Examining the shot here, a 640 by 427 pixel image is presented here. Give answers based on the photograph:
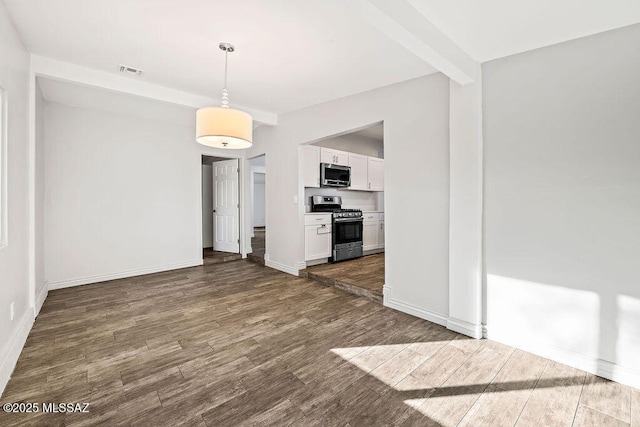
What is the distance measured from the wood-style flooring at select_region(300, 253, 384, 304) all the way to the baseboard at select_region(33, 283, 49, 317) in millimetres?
3160

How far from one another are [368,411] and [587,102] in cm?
266

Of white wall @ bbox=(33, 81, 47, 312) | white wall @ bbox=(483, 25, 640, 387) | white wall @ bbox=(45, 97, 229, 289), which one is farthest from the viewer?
white wall @ bbox=(45, 97, 229, 289)

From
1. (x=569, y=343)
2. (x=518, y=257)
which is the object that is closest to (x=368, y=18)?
(x=518, y=257)

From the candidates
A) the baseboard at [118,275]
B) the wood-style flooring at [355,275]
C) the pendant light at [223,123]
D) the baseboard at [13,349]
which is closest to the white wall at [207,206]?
the baseboard at [118,275]

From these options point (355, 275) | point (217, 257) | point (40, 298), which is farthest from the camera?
point (217, 257)

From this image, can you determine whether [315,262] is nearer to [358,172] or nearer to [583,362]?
[358,172]

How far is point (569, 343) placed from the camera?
223cm

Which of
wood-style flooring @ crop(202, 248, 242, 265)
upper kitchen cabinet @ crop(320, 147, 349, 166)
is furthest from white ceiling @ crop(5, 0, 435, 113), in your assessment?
wood-style flooring @ crop(202, 248, 242, 265)

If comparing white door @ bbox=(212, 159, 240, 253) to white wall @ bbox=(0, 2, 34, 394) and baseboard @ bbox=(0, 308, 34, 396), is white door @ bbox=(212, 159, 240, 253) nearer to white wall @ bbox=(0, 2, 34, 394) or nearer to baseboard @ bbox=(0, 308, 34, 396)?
white wall @ bbox=(0, 2, 34, 394)

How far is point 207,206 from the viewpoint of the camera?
691cm

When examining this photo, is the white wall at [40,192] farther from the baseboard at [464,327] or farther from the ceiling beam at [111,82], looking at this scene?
the baseboard at [464,327]

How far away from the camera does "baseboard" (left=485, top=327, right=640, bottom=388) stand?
1.99 meters

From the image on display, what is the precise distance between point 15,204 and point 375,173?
553cm

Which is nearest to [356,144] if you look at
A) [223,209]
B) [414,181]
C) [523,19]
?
[223,209]
